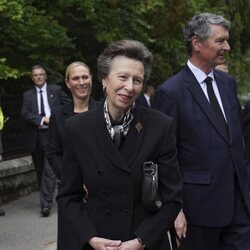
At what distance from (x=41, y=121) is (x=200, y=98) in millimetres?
5409

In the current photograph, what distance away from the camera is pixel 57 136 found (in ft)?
17.7

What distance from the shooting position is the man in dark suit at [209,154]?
4.25m

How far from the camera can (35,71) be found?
31.9 ft

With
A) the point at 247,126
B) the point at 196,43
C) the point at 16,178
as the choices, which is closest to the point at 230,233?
the point at 247,126

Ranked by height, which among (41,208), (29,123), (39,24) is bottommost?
(41,208)

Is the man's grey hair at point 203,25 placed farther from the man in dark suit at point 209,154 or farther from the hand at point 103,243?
the hand at point 103,243

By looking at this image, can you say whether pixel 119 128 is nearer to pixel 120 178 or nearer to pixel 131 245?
pixel 120 178

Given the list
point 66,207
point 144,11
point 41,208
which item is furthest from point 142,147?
point 144,11

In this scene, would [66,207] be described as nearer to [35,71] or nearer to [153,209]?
[153,209]

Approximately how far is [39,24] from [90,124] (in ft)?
25.8

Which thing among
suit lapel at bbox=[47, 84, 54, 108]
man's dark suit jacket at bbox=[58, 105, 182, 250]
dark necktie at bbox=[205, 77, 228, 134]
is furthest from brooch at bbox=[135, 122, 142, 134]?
suit lapel at bbox=[47, 84, 54, 108]

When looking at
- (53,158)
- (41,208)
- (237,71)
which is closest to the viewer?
(53,158)

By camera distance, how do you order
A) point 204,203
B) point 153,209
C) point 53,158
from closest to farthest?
1. point 153,209
2. point 204,203
3. point 53,158

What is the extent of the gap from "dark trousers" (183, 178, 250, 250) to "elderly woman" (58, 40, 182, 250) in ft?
3.16
